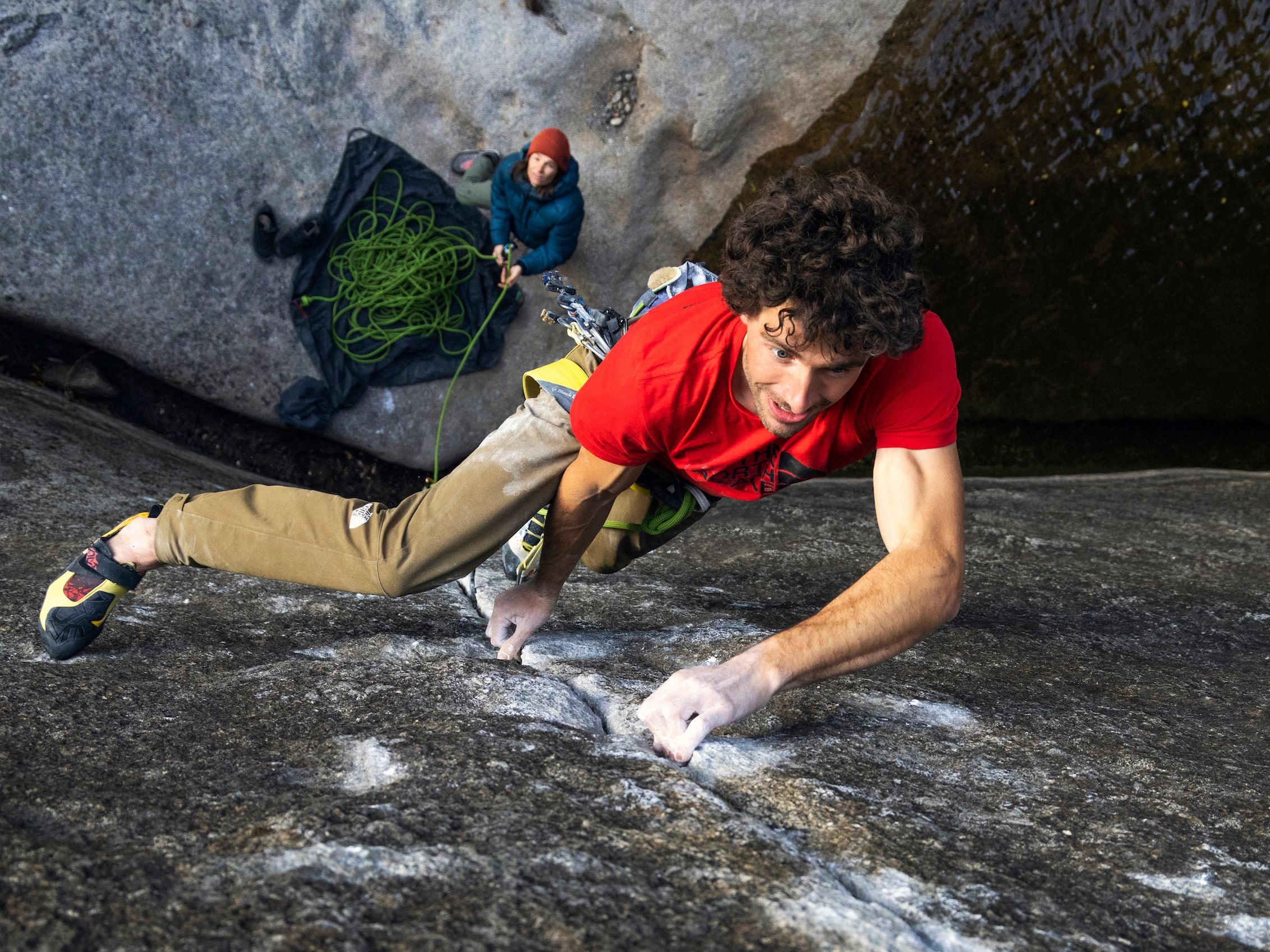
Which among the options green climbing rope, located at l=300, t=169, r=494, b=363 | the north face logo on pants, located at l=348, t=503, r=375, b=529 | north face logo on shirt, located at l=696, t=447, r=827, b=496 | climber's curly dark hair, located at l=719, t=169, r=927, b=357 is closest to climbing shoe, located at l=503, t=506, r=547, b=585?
the north face logo on pants, located at l=348, t=503, r=375, b=529

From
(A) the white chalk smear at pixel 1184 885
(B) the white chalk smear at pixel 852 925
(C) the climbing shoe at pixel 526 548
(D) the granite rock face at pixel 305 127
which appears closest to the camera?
(B) the white chalk smear at pixel 852 925

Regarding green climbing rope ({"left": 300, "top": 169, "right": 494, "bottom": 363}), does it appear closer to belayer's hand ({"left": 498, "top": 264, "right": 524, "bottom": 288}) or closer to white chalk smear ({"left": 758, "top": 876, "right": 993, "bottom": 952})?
belayer's hand ({"left": 498, "top": 264, "right": 524, "bottom": 288})

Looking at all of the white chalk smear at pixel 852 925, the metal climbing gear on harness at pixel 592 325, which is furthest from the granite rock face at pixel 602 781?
the metal climbing gear on harness at pixel 592 325

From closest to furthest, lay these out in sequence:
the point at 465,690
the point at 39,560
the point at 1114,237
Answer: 1. the point at 465,690
2. the point at 39,560
3. the point at 1114,237

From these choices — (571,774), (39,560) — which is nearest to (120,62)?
(39,560)

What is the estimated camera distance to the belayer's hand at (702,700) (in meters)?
1.57

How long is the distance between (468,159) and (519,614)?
3379mm

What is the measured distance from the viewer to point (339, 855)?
4.23 feet

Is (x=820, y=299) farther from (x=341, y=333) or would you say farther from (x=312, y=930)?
(x=341, y=333)

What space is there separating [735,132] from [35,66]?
3.10 metres

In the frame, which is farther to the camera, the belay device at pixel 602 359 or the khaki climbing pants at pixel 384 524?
the belay device at pixel 602 359

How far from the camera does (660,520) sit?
248 cm

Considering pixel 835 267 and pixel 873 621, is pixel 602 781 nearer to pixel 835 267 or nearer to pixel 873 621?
pixel 873 621

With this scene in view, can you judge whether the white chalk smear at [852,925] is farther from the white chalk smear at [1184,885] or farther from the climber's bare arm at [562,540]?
the climber's bare arm at [562,540]
